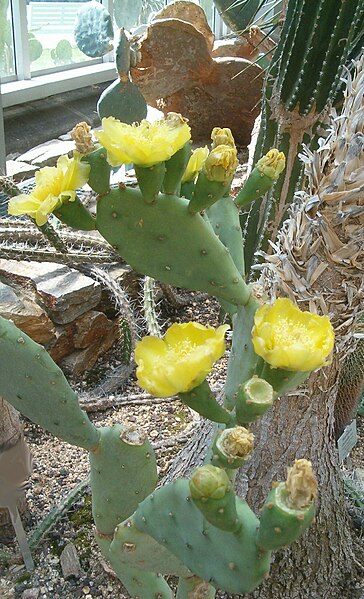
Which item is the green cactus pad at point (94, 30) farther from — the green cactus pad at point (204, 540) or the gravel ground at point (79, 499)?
the green cactus pad at point (204, 540)

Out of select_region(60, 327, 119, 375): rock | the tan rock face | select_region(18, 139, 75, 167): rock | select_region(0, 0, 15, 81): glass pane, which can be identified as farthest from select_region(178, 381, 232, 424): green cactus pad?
select_region(0, 0, 15, 81): glass pane

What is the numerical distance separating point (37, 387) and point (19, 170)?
2.29 metres

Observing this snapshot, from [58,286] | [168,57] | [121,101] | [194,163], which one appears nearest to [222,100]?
[168,57]

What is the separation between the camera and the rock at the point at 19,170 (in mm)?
2781

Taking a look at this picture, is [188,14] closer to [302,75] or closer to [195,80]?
[195,80]

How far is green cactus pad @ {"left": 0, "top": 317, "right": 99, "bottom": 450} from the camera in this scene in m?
0.72

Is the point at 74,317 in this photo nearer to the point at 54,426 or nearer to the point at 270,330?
the point at 54,426

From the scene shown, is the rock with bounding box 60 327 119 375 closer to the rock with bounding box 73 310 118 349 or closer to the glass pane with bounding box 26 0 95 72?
the rock with bounding box 73 310 118 349

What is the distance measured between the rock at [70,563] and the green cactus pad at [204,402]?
0.74 meters

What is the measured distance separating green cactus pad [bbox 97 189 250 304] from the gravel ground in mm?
722

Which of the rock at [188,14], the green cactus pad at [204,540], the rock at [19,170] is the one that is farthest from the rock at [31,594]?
the rock at [188,14]

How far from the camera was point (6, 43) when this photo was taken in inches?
124

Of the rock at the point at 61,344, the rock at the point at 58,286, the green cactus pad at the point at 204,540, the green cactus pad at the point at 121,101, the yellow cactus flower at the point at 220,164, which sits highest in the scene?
the yellow cactus flower at the point at 220,164

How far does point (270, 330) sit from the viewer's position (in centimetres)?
Result: 54
